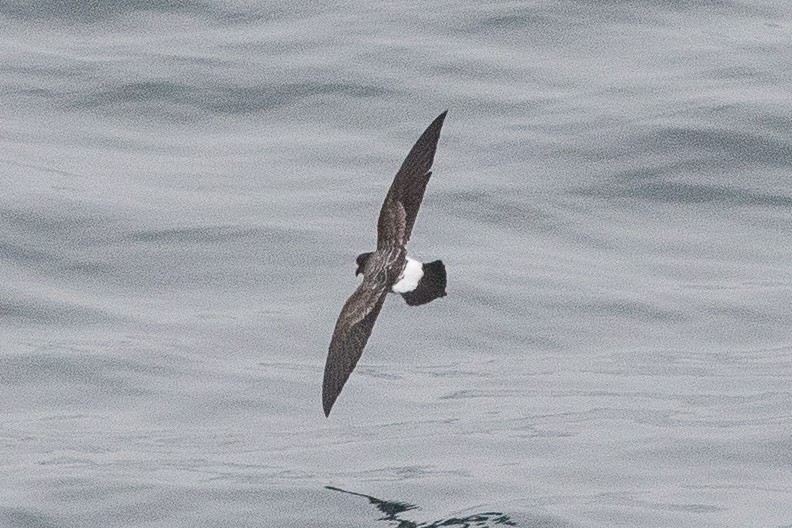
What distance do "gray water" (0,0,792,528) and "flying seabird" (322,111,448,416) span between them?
0.78m

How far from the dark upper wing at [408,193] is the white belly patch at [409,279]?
1.18 feet

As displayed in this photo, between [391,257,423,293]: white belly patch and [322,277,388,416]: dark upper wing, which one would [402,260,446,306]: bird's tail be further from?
[322,277,388,416]: dark upper wing

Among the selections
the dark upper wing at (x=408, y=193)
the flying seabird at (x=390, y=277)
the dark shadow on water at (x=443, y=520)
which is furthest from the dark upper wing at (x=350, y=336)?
the dark shadow on water at (x=443, y=520)

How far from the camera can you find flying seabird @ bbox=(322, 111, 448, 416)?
333 inches

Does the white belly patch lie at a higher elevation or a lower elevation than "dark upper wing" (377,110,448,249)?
lower

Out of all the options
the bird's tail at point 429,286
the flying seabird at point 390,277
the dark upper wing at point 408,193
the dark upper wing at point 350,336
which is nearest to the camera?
the dark upper wing at point 350,336

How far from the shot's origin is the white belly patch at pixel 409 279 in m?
8.72

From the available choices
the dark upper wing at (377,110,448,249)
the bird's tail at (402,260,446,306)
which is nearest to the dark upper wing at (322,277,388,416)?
the bird's tail at (402,260,446,306)

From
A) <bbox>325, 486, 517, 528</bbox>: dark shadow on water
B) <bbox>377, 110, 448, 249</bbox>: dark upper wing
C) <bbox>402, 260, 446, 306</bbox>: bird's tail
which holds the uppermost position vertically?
<bbox>377, 110, 448, 249</bbox>: dark upper wing

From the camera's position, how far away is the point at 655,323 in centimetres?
1236

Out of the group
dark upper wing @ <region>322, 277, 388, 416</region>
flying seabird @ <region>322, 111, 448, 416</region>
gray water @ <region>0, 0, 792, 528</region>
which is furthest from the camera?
gray water @ <region>0, 0, 792, 528</region>

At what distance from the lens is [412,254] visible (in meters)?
13.1

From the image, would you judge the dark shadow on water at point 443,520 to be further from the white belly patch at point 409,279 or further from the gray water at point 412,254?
the white belly patch at point 409,279

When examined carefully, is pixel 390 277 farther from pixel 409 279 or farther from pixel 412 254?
pixel 412 254
